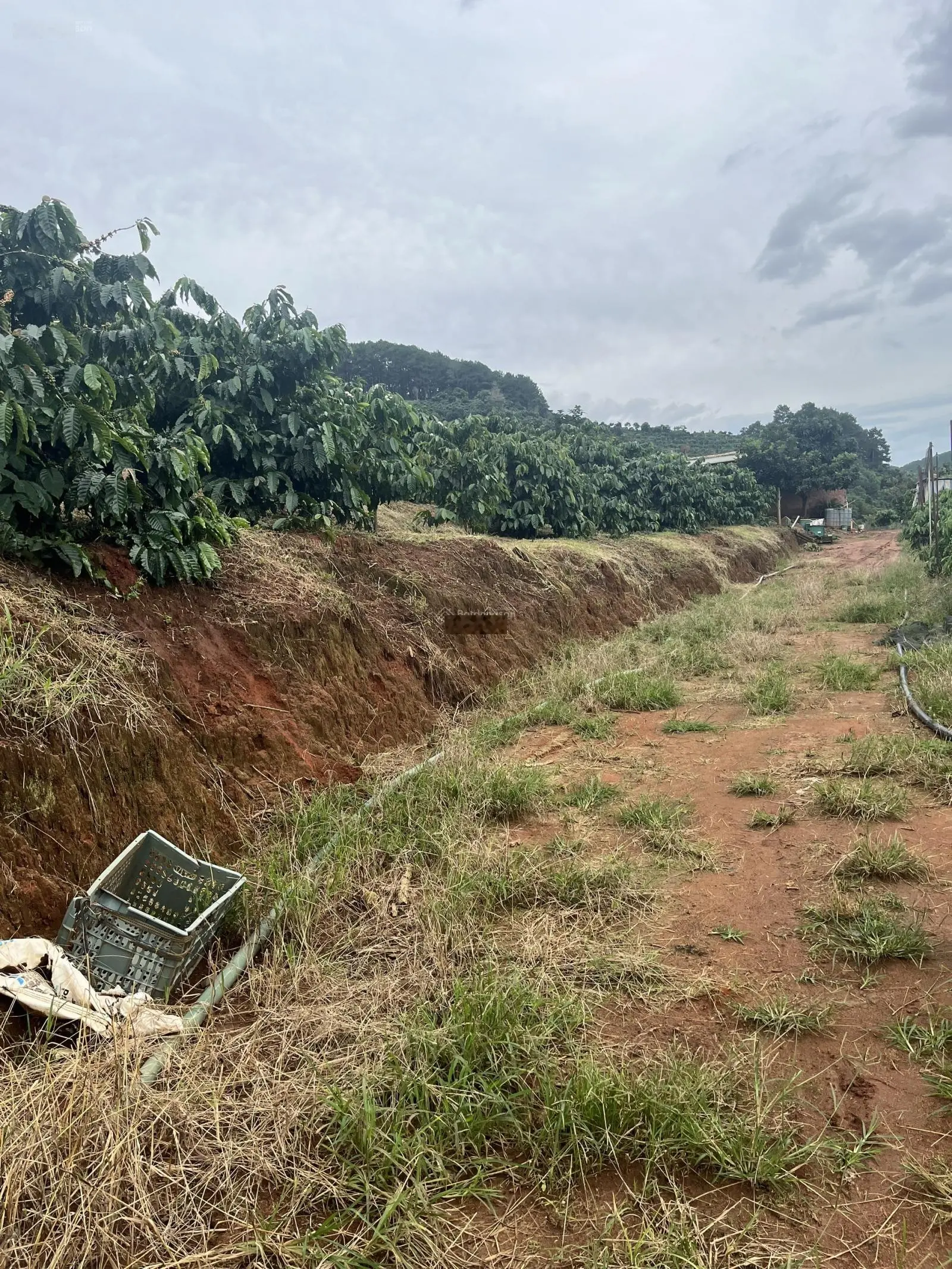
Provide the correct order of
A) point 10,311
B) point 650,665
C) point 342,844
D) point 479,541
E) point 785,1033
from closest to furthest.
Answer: point 785,1033 → point 342,844 → point 10,311 → point 650,665 → point 479,541

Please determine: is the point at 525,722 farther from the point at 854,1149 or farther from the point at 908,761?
the point at 854,1149

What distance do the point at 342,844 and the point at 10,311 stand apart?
3.94 meters

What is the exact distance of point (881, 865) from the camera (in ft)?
11.2

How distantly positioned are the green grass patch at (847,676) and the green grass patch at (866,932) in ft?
14.3

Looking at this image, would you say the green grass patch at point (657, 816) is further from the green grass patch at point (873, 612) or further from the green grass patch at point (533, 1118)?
the green grass patch at point (873, 612)

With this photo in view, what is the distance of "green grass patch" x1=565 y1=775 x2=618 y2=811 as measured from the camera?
4.56 meters

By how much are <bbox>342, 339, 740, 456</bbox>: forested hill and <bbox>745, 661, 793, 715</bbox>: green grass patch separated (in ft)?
88.1

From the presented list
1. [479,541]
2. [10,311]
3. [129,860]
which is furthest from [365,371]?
[129,860]

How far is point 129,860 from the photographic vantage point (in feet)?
9.99

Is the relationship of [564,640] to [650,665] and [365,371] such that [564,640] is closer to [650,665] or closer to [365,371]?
[650,665]

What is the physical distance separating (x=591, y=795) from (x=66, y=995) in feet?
10.2

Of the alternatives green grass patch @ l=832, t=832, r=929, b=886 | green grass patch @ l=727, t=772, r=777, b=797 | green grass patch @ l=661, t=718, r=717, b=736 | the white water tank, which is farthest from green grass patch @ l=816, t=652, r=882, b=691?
the white water tank

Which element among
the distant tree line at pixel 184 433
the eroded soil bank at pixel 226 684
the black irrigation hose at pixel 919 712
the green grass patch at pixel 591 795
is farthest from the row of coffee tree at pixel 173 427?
the black irrigation hose at pixel 919 712

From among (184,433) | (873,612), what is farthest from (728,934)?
(873,612)
